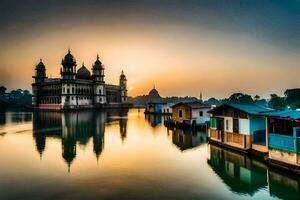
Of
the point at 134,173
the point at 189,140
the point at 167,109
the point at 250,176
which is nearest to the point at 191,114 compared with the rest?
the point at 189,140

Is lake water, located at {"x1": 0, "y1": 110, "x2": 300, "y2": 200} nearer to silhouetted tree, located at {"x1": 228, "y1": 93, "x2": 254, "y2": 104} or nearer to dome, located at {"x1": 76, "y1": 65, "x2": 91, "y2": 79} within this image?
silhouetted tree, located at {"x1": 228, "y1": 93, "x2": 254, "y2": 104}

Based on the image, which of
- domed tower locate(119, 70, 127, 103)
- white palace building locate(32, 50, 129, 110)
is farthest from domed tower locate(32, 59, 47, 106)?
domed tower locate(119, 70, 127, 103)

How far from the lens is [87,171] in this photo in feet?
58.3

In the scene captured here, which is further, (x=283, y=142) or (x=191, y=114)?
(x=191, y=114)

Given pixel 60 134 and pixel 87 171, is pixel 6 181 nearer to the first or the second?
pixel 87 171

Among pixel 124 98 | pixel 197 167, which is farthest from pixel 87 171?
pixel 124 98

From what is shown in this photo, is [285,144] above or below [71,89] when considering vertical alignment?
below

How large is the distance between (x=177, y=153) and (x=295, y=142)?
10.8 meters

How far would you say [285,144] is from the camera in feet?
52.7

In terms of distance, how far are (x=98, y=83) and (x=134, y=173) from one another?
9961cm

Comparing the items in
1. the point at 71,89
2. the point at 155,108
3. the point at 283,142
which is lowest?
the point at 283,142

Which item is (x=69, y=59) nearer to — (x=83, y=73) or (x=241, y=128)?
(x=83, y=73)

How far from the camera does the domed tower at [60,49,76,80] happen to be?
100 meters

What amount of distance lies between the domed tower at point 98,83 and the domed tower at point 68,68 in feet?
44.9
